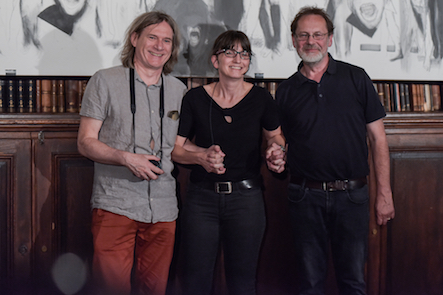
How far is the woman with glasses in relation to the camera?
1.64 m

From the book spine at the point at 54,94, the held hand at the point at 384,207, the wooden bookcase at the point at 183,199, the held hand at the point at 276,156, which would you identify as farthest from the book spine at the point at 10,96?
the held hand at the point at 384,207

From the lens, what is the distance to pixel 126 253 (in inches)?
63.6

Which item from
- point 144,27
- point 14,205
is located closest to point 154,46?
point 144,27

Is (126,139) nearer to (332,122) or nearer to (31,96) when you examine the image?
(31,96)

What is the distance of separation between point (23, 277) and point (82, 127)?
1.08m

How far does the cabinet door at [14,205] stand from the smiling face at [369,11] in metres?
2.18

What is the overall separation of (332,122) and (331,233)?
0.55m

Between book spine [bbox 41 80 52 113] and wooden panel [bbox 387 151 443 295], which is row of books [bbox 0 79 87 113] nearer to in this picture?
book spine [bbox 41 80 52 113]

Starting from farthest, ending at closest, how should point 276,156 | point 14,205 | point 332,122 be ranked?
point 14,205
point 332,122
point 276,156

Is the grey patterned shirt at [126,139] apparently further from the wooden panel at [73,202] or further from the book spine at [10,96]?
the book spine at [10,96]

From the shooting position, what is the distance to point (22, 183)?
6.61 ft

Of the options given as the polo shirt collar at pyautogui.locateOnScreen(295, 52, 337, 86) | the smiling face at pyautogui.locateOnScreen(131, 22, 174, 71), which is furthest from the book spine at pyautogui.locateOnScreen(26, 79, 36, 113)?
the polo shirt collar at pyautogui.locateOnScreen(295, 52, 337, 86)

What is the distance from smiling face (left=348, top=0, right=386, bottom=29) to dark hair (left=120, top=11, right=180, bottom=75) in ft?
4.13

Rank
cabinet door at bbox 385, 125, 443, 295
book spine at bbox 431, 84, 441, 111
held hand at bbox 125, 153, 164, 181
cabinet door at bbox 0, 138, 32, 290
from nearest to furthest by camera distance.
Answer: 1. held hand at bbox 125, 153, 164, 181
2. cabinet door at bbox 0, 138, 32, 290
3. cabinet door at bbox 385, 125, 443, 295
4. book spine at bbox 431, 84, 441, 111
